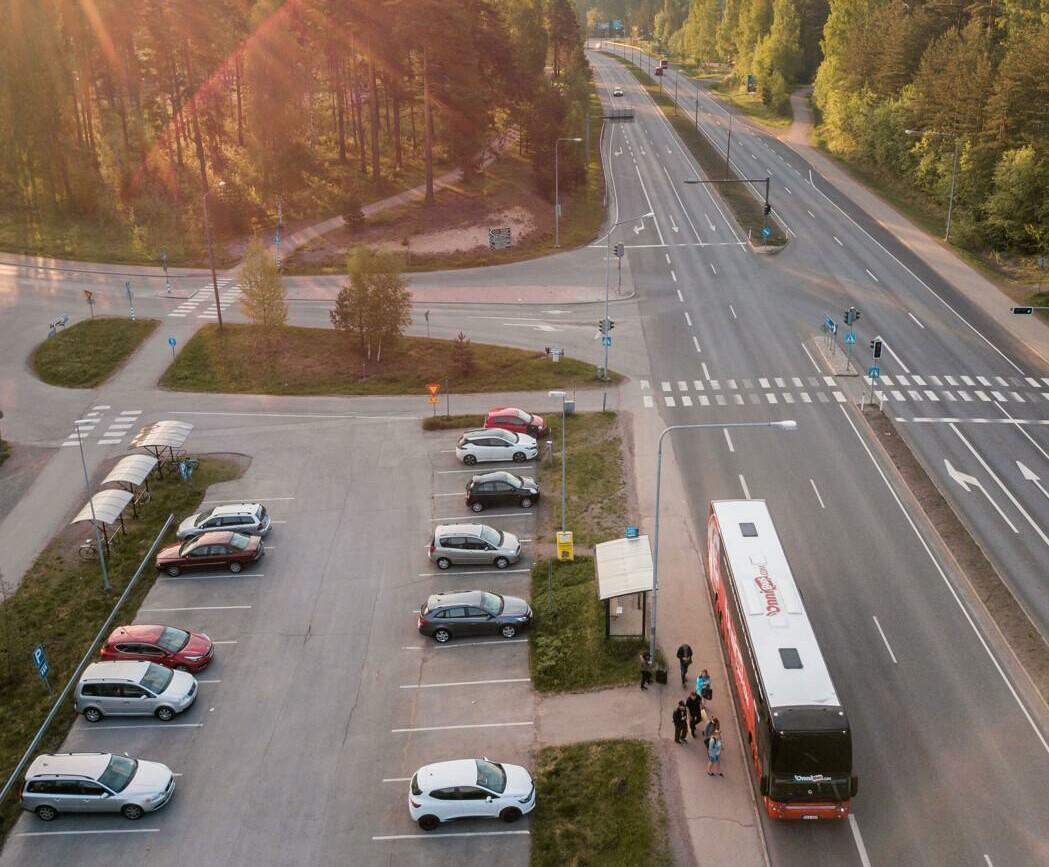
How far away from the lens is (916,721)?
28.8 meters

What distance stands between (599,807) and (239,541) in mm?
18875

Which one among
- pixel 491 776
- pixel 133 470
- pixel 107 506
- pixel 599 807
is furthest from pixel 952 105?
pixel 491 776

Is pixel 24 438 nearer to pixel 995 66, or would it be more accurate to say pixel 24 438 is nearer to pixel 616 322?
pixel 616 322

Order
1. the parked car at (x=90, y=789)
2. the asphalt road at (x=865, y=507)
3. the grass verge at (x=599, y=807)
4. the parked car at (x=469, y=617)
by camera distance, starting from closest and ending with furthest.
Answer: the grass verge at (x=599, y=807), the asphalt road at (x=865, y=507), the parked car at (x=90, y=789), the parked car at (x=469, y=617)

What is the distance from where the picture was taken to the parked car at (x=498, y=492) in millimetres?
42250

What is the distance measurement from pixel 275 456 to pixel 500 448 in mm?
11435

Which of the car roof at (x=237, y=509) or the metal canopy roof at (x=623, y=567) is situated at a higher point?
the metal canopy roof at (x=623, y=567)

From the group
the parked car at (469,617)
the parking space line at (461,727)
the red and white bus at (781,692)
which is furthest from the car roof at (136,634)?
the red and white bus at (781,692)

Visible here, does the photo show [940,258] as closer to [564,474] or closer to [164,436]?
[564,474]

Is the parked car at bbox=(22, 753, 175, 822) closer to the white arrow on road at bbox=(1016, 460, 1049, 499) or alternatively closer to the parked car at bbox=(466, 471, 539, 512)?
the parked car at bbox=(466, 471, 539, 512)

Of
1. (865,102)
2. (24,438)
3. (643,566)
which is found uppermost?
(865,102)

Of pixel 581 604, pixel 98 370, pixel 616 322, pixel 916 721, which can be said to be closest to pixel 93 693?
pixel 581 604

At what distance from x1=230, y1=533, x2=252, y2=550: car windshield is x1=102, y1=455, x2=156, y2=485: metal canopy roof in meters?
6.66

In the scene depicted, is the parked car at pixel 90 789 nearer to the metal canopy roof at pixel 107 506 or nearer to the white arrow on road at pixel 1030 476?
the metal canopy roof at pixel 107 506
